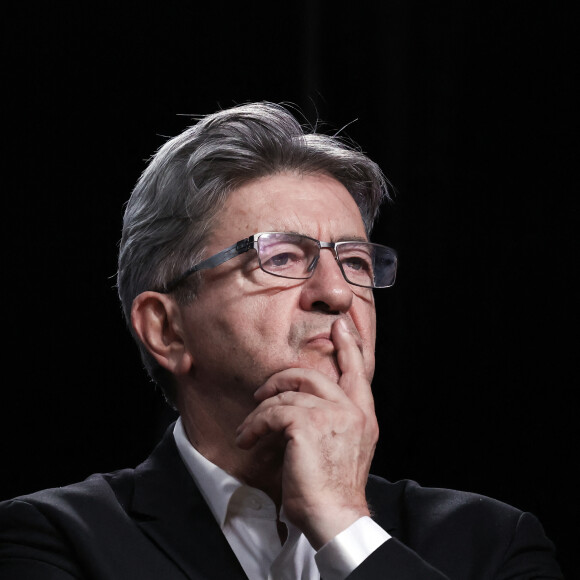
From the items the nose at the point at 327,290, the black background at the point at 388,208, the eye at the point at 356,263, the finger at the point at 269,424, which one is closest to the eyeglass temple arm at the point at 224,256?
the nose at the point at 327,290

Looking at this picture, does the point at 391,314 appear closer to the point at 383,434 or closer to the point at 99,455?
the point at 383,434

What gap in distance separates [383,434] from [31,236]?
1.29 m

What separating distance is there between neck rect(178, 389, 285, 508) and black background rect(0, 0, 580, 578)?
2.37ft

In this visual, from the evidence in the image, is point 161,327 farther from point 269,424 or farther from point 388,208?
point 388,208

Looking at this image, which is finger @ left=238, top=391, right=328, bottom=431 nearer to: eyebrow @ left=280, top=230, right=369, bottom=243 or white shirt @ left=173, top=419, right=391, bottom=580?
white shirt @ left=173, top=419, right=391, bottom=580

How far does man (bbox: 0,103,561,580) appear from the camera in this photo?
2061 millimetres

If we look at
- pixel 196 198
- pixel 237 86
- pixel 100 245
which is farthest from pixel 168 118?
pixel 196 198

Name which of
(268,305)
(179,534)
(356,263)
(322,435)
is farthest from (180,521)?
(356,263)

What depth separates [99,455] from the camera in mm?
3029

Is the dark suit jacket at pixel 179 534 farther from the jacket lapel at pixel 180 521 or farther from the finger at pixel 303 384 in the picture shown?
the finger at pixel 303 384

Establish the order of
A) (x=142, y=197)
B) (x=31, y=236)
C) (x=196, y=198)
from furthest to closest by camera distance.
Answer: (x=31, y=236) < (x=142, y=197) < (x=196, y=198)

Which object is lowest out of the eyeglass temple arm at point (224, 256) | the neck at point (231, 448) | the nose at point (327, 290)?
the neck at point (231, 448)

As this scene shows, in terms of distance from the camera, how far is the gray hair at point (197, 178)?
2400 mm

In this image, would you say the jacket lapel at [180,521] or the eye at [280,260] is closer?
the jacket lapel at [180,521]
